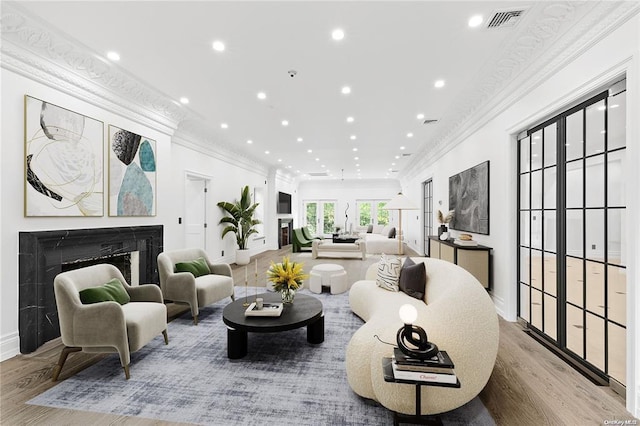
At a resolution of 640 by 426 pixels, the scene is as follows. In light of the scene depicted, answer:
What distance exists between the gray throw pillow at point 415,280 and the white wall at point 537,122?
49.7 inches

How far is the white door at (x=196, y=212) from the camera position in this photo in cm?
640

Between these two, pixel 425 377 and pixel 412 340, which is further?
pixel 412 340

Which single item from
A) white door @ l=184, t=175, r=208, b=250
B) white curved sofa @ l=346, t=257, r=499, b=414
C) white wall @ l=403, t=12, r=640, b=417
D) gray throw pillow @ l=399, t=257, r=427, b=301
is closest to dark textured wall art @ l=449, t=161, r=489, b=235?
white wall @ l=403, t=12, r=640, b=417

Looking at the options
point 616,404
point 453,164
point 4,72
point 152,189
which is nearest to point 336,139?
point 453,164

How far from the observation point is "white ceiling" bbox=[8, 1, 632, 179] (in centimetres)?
235

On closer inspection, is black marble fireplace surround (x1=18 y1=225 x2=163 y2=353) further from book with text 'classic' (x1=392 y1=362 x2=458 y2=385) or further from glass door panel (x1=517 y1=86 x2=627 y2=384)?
glass door panel (x1=517 y1=86 x2=627 y2=384)

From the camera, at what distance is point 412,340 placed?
1.67 meters

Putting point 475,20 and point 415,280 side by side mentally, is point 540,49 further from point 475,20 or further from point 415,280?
point 415,280

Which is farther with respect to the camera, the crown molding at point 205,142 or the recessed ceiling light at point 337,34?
the crown molding at point 205,142

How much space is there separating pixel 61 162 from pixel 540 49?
5122mm

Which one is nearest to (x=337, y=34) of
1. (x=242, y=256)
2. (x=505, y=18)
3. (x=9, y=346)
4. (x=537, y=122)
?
(x=505, y=18)

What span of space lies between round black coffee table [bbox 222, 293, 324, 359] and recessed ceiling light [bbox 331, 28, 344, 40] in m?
2.69

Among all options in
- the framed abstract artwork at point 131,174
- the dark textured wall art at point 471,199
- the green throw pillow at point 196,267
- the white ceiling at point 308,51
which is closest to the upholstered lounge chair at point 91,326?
the green throw pillow at point 196,267

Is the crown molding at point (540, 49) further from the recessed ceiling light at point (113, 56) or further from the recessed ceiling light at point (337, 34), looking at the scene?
the recessed ceiling light at point (113, 56)
